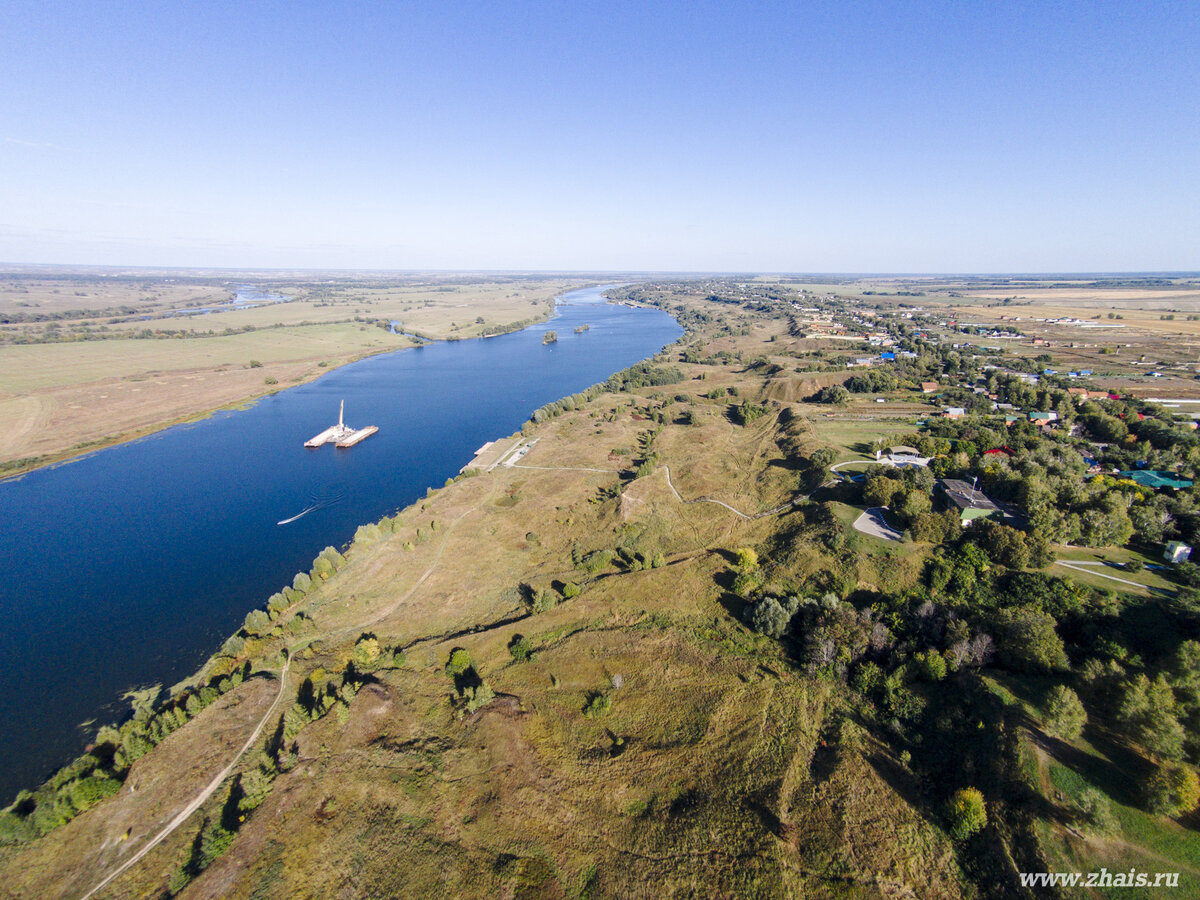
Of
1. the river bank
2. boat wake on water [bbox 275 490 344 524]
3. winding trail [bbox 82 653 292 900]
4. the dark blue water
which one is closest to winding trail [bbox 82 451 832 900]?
winding trail [bbox 82 653 292 900]

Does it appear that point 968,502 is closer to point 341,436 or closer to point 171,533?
point 171,533

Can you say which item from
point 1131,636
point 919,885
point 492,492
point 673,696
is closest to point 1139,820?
point 919,885

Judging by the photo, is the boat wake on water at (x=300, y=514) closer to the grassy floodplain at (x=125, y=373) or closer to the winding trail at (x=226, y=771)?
the winding trail at (x=226, y=771)

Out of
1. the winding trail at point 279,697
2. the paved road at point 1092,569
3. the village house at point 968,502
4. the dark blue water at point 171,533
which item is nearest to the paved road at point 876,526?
the village house at point 968,502

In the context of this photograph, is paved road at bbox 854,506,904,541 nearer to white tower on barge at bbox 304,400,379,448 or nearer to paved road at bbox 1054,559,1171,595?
paved road at bbox 1054,559,1171,595

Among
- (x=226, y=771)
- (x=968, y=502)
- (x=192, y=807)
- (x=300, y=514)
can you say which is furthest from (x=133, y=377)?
(x=968, y=502)
